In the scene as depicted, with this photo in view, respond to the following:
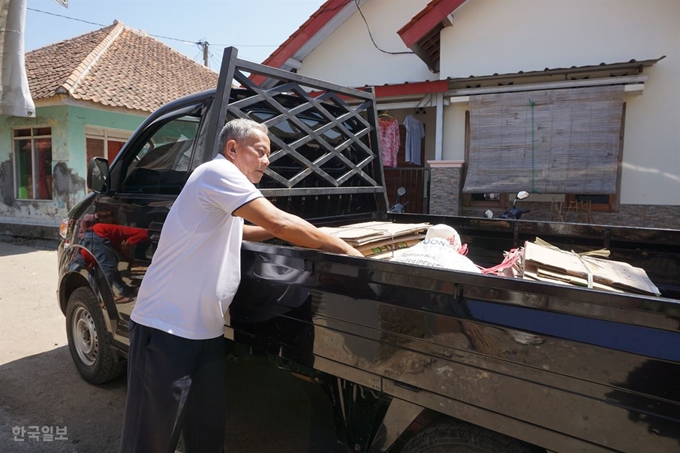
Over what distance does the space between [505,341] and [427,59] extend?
818 centimetres

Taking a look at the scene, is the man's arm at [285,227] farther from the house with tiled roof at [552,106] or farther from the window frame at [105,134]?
the window frame at [105,134]

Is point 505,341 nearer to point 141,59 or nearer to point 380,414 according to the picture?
point 380,414

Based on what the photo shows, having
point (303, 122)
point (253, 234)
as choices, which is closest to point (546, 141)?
point (303, 122)

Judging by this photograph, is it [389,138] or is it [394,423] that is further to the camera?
[389,138]

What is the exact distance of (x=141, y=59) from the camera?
45.5 ft

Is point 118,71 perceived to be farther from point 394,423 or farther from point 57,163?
point 394,423

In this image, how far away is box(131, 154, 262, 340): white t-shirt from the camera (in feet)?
6.08

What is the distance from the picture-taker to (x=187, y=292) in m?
1.90

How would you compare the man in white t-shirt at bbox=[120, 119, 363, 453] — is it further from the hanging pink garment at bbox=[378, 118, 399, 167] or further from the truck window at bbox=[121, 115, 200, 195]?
the hanging pink garment at bbox=[378, 118, 399, 167]

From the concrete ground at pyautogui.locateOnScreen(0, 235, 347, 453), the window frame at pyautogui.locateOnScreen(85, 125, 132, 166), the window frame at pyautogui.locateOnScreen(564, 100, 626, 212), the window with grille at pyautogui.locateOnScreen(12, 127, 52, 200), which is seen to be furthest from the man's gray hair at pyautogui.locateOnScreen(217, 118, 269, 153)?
the window with grille at pyautogui.locateOnScreen(12, 127, 52, 200)

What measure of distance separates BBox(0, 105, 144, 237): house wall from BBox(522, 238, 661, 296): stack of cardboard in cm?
1083

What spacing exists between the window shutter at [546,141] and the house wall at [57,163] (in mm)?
8716

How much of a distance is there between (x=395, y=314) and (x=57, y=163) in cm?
1113

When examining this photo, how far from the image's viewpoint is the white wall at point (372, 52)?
9.15 m
